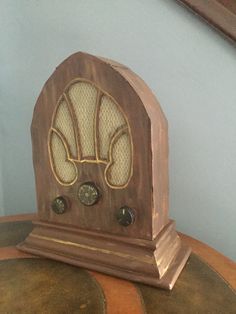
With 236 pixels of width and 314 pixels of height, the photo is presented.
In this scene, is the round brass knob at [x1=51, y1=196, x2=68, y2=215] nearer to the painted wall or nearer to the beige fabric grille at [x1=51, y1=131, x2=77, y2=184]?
the beige fabric grille at [x1=51, y1=131, x2=77, y2=184]

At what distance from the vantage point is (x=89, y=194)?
2.11ft

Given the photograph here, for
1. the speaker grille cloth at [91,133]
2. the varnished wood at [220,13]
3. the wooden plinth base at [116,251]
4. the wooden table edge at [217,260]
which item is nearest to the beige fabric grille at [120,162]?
the speaker grille cloth at [91,133]

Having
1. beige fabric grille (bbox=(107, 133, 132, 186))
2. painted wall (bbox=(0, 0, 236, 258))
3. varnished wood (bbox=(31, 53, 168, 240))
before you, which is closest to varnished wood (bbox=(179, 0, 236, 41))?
painted wall (bbox=(0, 0, 236, 258))

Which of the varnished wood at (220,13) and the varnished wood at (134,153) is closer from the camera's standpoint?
the varnished wood at (134,153)

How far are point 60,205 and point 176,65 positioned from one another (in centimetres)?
45

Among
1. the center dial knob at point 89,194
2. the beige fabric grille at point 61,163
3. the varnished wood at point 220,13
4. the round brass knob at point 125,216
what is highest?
the varnished wood at point 220,13

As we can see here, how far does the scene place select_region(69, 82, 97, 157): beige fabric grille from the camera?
634 mm

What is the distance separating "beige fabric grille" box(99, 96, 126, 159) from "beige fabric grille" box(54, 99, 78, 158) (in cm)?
7

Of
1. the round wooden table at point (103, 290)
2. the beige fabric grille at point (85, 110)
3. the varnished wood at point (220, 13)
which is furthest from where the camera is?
the varnished wood at point (220, 13)

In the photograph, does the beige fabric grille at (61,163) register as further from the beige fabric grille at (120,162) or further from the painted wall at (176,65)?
the painted wall at (176,65)

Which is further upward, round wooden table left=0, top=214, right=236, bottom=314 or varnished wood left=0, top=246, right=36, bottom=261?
varnished wood left=0, top=246, right=36, bottom=261

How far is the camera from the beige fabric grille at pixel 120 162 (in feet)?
2.00

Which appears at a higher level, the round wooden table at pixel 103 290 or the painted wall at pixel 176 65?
the painted wall at pixel 176 65

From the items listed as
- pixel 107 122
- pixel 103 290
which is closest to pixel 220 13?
pixel 107 122
